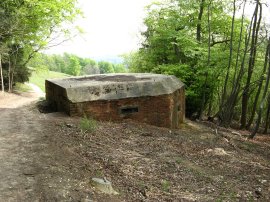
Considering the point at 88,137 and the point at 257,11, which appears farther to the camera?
the point at 257,11

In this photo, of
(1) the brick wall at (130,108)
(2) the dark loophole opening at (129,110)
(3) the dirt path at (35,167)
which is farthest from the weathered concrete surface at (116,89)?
(3) the dirt path at (35,167)

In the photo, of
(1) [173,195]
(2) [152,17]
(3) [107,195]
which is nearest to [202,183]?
(1) [173,195]

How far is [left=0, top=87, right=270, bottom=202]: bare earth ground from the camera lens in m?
5.22

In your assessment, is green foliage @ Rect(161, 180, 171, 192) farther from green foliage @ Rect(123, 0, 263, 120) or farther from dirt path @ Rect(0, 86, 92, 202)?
green foliage @ Rect(123, 0, 263, 120)

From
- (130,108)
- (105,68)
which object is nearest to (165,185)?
(130,108)

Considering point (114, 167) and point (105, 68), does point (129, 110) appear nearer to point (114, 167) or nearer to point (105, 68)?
point (114, 167)

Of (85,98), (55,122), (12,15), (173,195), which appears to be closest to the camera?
(173,195)

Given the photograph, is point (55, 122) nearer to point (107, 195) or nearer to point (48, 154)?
point (48, 154)

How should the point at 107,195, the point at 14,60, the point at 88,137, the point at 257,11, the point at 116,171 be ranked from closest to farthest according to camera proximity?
the point at 107,195
the point at 116,171
the point at 88,137
the point at 257,11
the point at 14,60

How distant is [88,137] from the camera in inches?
324

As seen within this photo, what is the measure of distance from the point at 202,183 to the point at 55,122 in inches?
192

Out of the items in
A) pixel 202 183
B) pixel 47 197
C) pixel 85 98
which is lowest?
pixel 202 183

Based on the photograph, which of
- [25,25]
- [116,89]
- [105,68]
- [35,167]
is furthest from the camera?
[105,68]

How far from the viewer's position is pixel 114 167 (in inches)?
253
